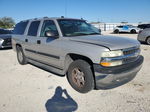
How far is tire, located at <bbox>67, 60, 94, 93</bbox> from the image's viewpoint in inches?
130

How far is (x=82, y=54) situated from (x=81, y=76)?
1.93 feet

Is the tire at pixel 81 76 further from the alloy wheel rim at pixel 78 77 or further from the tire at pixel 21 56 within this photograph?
the tire at pixel 21 56

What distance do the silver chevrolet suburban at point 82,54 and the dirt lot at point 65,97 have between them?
0.30m

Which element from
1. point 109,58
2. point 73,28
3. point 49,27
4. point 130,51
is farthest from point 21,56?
point 130,51

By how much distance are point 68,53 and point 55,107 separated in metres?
1.34

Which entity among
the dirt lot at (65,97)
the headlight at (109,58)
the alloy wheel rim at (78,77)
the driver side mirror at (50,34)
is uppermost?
the driver side mirror at (50,34)

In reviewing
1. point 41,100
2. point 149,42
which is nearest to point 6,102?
point 41,100

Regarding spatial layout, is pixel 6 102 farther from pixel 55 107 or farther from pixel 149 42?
pixel 149 42

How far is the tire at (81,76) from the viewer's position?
3291 millimetres

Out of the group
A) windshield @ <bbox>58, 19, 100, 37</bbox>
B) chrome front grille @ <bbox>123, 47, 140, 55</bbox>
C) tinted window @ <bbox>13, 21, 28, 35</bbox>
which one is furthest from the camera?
tinted window @ <bbox>13, 21, 28, 35</bbox>

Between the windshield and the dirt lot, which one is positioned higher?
the windshield

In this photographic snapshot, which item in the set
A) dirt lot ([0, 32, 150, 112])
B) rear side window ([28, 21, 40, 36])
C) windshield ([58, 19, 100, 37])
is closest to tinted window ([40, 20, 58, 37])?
windshield ([58, 19, 100, 37])

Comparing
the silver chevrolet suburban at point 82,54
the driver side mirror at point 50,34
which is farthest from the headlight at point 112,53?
the driver side mirror at point 50,34

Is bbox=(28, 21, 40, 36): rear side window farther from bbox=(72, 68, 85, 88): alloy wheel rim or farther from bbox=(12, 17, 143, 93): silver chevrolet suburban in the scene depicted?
bbox=(72, 68, 85, 88): alloy wheel rim
